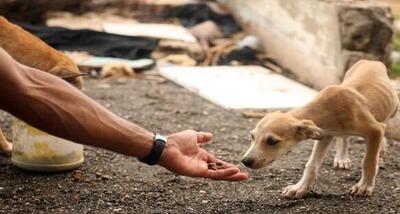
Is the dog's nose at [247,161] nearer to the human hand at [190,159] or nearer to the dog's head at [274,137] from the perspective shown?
the dog's head at [274,137]

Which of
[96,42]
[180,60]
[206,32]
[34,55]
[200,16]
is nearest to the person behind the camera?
[34,55]

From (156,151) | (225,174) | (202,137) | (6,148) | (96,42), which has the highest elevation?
(156,151)

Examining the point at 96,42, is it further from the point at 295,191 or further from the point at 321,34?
the point at 295,191

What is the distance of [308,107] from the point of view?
4469 millimetres

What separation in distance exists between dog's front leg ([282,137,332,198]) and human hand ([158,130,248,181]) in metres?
0.57

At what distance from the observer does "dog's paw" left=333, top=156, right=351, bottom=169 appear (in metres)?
5.05

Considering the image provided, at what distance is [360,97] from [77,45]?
17.2 feet

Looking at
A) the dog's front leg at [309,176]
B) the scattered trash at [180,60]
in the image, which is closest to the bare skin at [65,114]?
the dog's front leg at [309,176]

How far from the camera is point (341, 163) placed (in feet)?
16.6

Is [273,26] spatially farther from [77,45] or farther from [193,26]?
[77,45]

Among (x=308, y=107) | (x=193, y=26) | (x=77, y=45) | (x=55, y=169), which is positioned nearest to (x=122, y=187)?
(x=55, y=169)

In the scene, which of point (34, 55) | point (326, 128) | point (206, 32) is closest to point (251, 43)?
point (206, 32)

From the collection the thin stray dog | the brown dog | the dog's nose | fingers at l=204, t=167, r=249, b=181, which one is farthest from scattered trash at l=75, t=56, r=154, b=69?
fingers at l=204, t=167, r=249, b=181

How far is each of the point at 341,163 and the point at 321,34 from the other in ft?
9.63
